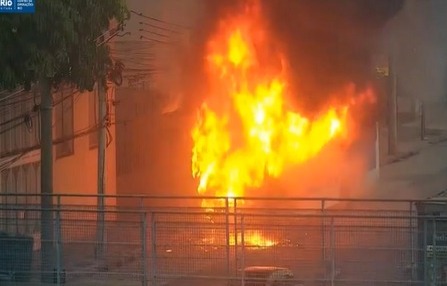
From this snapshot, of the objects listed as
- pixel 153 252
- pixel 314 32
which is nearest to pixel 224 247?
pixel 153 252

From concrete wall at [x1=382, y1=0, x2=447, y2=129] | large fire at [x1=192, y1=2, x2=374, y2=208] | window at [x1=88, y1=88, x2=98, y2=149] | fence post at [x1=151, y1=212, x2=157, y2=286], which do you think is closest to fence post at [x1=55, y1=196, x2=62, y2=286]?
fence post at [x1=151, y1=212, x2=157, y2=286]

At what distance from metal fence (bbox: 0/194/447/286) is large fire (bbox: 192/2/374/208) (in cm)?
942

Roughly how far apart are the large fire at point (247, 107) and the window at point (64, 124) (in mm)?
4031

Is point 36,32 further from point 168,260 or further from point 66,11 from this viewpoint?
point 168,260

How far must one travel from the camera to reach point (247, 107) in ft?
62.9

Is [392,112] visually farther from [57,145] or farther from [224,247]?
[224,247]

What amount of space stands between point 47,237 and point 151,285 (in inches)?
49.2

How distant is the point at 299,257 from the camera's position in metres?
8.51

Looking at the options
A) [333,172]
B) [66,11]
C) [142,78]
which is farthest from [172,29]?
[66,11]

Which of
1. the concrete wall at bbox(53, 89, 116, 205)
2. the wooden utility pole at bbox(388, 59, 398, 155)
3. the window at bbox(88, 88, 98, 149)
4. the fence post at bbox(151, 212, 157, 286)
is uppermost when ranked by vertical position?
the wooden utility pole at bbox(388, 59, 398, 155)

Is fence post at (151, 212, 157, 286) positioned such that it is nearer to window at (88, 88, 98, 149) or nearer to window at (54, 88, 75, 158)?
window at (54, 88, 75, 158)

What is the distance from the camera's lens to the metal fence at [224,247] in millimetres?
8148

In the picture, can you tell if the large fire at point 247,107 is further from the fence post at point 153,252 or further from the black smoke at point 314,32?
the fence post at point 153,252

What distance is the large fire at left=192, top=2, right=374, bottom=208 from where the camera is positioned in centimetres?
1872
